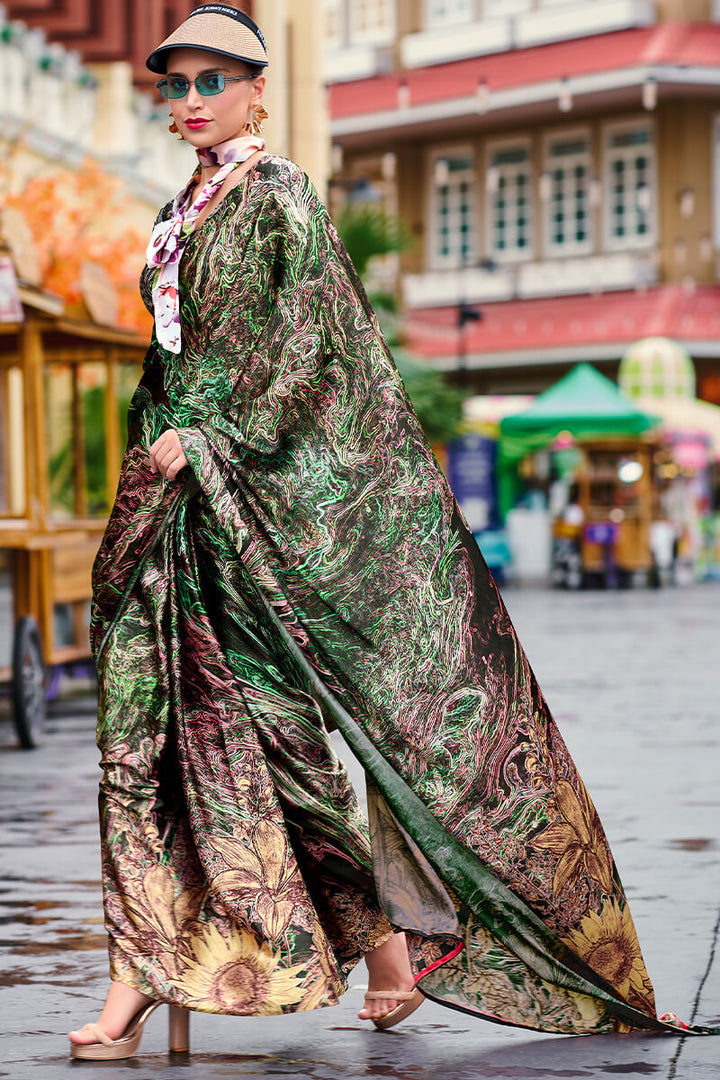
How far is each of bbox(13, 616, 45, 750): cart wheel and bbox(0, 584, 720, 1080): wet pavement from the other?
0.44 ft

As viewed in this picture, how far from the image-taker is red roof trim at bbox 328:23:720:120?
36.4m

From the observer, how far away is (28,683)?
9562 mm

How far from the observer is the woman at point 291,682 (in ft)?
12.0

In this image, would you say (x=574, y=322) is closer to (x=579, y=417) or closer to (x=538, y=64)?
(x=538, y=64)

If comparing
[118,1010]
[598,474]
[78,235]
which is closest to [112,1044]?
[118,1010]

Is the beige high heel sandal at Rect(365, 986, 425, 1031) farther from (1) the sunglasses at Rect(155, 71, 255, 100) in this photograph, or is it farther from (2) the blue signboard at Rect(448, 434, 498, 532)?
(2) the blue signboard at Rect(448, 434, 498, 532)

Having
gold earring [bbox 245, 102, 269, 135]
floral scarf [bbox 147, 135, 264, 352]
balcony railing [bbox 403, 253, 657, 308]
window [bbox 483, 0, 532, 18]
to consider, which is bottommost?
floral scarf [bbox 147, 135, 264, 352]

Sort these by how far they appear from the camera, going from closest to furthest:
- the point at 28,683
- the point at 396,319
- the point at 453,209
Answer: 1. the point at 28,683
2. the point at 396,319
3. the point at 453,209

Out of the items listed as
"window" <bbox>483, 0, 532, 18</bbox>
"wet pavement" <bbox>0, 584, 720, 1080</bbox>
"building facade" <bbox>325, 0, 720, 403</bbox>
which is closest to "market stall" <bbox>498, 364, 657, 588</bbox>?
"building facade" <bbox>325, 0, 720, 403</bbox>

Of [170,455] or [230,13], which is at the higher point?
[230,13]

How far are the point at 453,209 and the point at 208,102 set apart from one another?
38.3m

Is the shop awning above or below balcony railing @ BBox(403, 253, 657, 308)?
below

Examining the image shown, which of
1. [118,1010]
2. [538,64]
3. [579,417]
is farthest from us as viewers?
[538,64]

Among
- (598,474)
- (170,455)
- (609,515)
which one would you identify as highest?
(170,455)
